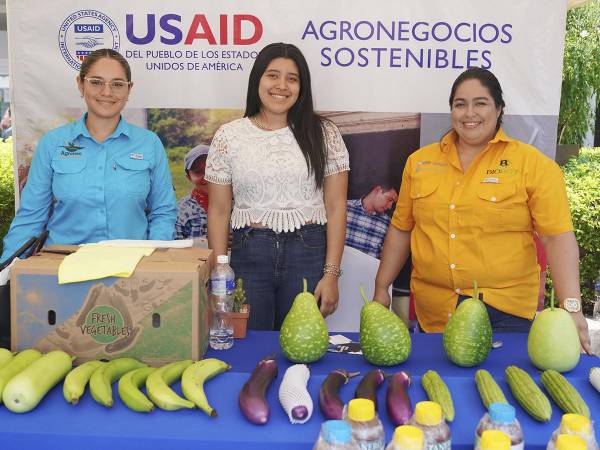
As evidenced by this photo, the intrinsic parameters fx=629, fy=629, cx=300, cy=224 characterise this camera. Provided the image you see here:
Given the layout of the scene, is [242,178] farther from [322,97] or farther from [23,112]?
[23,112]

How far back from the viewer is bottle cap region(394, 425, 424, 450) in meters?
0.99

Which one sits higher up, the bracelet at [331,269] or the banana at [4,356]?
the bracelet at [331,269]

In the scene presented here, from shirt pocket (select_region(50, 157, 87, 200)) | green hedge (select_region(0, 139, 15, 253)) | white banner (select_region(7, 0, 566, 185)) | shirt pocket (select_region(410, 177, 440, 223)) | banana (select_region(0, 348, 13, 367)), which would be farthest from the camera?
green hedge (select_region(0, 139, 15, 253))

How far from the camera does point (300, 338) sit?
1.76m

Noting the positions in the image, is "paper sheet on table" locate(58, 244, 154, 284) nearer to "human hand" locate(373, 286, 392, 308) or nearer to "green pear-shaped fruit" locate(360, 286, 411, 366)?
"green pear-shaped fruit" locate(360, 286, 411, 366)

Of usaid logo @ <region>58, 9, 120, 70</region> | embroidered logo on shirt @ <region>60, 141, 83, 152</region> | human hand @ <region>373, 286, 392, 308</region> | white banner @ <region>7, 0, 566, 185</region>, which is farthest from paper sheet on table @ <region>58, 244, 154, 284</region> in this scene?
usaid logo @ <region>58, 9, 120, 70</region>

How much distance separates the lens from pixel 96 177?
2600 millimetres

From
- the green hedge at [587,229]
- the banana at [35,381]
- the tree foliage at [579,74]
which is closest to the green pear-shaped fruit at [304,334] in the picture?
the banana at [35,381]

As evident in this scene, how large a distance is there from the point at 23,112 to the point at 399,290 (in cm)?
235

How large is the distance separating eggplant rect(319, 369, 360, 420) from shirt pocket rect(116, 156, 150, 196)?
1.40m

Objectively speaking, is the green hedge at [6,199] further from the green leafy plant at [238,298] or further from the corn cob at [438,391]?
the corn cob at [438,391]

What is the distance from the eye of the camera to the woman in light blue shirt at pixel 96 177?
2.60 meters

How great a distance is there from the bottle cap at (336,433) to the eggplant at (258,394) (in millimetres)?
412

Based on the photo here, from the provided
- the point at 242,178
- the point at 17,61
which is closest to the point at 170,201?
the point at 242,178
